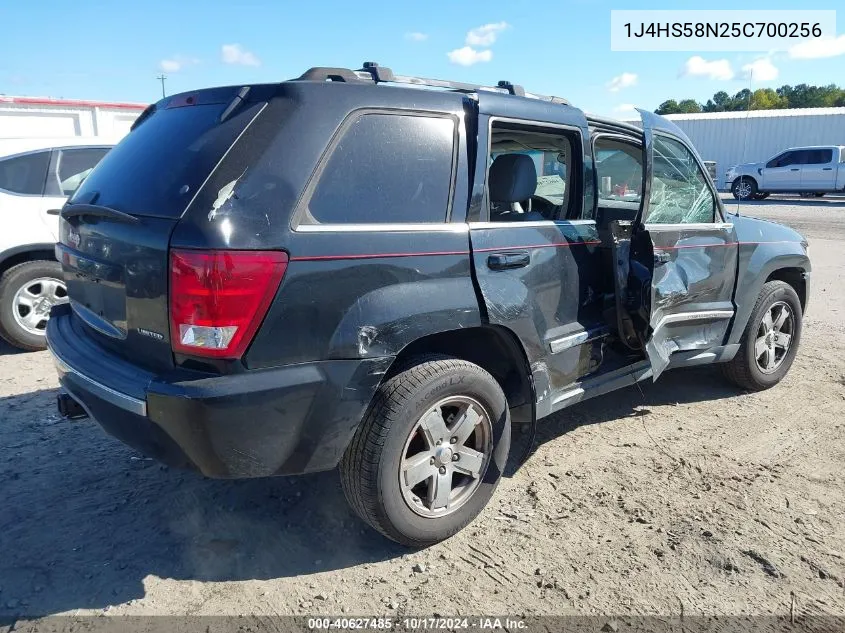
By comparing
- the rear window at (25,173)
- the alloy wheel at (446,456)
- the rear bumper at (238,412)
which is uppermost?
the rear window at (25,173)

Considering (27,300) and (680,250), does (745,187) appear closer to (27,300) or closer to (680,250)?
(680,250)

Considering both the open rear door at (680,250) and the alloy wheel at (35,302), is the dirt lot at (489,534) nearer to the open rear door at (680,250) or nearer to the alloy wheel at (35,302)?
the open rear door at (680,250)

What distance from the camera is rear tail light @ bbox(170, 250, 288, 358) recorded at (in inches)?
90.3

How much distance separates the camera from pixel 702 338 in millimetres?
4367

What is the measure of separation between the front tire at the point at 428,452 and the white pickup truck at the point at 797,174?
2215cm

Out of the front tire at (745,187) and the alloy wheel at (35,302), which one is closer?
the alloy wheel at (35,302)

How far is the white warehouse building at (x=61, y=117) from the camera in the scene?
39.9 feet

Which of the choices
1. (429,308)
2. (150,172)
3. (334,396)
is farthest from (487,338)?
(150,172)

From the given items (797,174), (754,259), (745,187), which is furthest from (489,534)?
(745,187)

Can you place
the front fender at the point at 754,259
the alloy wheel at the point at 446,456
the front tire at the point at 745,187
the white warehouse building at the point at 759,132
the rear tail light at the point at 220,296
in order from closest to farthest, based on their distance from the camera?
1. the rear tail light at the point at 220,296
2. the alloy wheel at the point at 446,456
3. the front fender at the point at 754,259
4. the front tire at the point at 745,187
5. the white warehouse building at the point at 759,132

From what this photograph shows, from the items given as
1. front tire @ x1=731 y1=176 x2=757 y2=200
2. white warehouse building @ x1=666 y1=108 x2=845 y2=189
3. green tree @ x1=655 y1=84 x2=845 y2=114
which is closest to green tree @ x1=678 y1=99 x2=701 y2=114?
green tree @ x1=655 y1=84 x2=845 y2=114

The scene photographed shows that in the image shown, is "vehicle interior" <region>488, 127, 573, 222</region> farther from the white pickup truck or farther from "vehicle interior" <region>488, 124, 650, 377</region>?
the white pickup truck

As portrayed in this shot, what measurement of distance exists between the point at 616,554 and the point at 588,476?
716 millimetres

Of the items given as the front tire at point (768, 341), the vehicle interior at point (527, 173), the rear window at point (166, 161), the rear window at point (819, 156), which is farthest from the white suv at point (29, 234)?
the rear window at point (819, 156)
